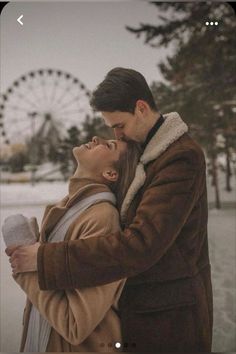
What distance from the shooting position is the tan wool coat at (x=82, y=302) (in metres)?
1.50

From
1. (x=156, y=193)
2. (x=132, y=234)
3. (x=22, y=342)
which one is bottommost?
(x=22, y=342)

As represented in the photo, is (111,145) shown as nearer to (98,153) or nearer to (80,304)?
(98,153)

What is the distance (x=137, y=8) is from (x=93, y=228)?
870 millimetres

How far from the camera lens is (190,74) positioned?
1.66 metres

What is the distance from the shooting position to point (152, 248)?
150 cm

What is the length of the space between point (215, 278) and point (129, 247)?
1.21 feet

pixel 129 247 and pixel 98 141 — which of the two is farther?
pixel 98 141

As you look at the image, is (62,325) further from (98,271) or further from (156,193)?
(156,193)

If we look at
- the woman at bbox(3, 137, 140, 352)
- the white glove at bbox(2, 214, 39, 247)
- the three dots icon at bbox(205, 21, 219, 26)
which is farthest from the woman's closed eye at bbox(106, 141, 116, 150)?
the three dots icon at bbox(205, 21, 219, 26)

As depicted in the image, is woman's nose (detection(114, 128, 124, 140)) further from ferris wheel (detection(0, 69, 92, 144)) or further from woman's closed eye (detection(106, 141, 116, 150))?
ferris wheel (detection(0, 69, 92, 144))

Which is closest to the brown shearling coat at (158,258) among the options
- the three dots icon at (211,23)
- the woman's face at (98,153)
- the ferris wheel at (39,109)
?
the woman's face at (98,153)

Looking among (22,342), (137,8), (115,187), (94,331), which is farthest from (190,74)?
(22,342)

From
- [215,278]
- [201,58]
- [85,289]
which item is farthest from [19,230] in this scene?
[201,58]

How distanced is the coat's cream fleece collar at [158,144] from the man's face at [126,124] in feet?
0.19
